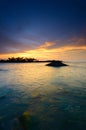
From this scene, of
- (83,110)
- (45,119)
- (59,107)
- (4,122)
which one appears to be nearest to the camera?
(4,122)

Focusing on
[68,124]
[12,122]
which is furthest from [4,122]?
[68,124]

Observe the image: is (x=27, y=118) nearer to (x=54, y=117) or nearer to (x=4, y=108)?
(x=54, y=117)

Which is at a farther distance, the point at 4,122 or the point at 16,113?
the point at 16,113

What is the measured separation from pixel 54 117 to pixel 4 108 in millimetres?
3752

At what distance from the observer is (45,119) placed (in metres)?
7.10

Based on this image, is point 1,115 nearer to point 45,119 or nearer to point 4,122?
point 4,122

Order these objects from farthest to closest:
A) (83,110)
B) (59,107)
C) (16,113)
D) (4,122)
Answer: (59,107) → (83,110) → (16,113) → (4,122)

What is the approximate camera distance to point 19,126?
619cm

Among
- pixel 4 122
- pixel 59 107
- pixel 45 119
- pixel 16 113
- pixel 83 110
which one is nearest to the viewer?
pixel 4 122

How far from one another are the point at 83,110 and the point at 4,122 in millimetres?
5282

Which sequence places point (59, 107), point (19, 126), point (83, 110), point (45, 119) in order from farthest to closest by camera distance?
point (59, 107)
point (83, 110)
point (45, 119)
point (19, 126)

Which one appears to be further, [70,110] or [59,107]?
[59,107]

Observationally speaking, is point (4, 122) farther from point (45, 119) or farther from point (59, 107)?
point (59, 107)

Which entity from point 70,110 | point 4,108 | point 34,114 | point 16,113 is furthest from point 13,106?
point 70,110
